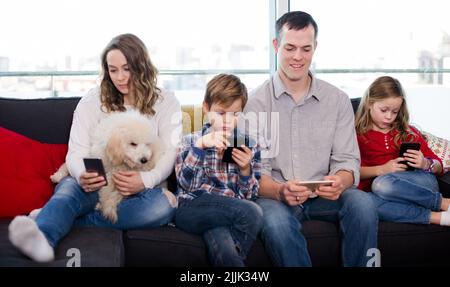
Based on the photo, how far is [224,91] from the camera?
2.14 m

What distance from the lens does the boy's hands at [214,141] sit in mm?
2121

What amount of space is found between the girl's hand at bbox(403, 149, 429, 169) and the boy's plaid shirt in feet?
2.23

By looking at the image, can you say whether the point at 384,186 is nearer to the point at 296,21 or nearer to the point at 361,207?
the point at 361,207

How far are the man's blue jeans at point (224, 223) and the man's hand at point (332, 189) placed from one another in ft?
0.92

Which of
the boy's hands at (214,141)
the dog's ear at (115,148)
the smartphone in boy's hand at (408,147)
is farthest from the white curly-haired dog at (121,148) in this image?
the smartphone in boy's hand at (408,147)

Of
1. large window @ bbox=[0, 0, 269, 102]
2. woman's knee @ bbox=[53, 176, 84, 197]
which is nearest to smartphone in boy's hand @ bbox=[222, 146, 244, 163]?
woman's knee @ bbox=[53, 176, 84, 197]

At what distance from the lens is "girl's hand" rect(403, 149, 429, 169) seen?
7.84 feet

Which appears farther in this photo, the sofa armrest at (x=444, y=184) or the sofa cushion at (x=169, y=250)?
the sofa armrest at (x=444, y=184)

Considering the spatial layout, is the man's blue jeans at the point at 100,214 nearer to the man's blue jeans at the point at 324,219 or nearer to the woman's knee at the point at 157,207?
the woman's knee at the point at 157,207

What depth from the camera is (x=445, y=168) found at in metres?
2.56

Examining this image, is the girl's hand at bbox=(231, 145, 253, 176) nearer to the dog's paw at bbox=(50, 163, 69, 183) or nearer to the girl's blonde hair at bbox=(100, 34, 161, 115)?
the girl's blonde hair at bbox=(100, 34, 161, 115)

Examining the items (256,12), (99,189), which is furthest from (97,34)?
(99,189)

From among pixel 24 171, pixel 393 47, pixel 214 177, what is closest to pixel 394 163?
pixel 214 177
